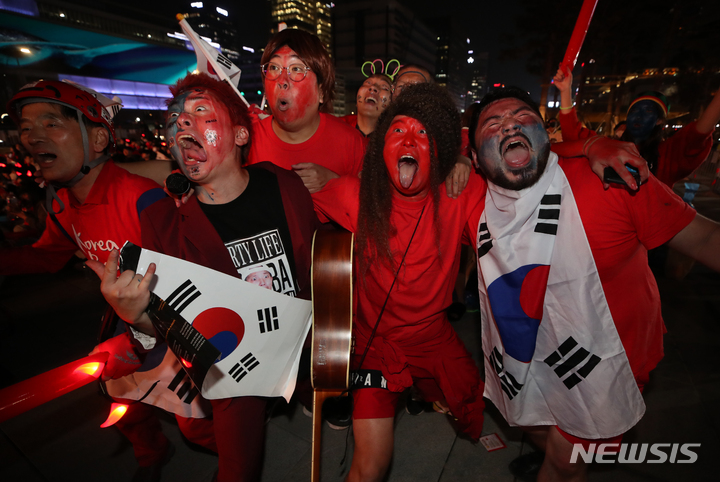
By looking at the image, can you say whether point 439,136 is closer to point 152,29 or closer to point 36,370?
point 36,370

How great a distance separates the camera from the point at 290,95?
8.09ft

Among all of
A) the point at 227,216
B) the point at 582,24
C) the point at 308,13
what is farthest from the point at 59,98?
the point at 308,13

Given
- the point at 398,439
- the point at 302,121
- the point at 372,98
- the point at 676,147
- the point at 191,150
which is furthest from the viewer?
the point at 372,98

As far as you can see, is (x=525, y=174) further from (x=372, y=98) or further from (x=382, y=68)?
(x=382, y=68)

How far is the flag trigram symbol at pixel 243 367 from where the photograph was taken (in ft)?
5.89

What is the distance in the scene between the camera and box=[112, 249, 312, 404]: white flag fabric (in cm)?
163

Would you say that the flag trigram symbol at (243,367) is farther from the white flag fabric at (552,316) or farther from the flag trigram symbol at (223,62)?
the flag trigram symbol at (223,62)

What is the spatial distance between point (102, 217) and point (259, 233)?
1131 mm

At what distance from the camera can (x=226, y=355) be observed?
178cm

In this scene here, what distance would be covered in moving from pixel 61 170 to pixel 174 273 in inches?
50.3

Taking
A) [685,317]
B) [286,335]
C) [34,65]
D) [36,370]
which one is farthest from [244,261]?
[34,65]

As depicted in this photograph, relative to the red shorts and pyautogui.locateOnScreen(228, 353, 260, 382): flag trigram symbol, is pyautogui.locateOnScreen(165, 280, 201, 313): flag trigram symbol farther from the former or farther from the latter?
the red shorts

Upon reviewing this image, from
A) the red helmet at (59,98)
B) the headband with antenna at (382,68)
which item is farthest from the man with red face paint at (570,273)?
the headband with antenna at (382,68)

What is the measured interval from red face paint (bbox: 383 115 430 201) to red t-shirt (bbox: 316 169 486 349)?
0.47 ft
